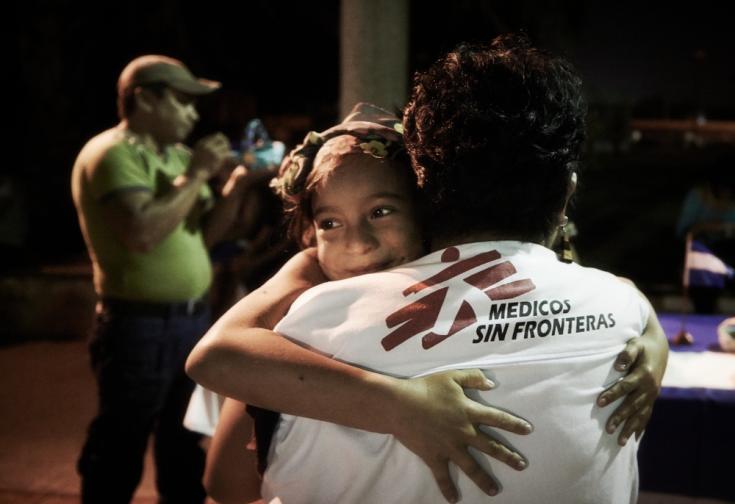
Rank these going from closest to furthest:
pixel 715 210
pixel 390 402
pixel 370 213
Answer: pixel 390 402 < pixel 370 213 < pixel 715 210

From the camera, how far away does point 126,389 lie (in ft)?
9.43

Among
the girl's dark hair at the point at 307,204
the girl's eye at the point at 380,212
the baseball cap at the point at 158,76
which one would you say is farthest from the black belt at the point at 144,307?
the girl's eye at the point at 380,212

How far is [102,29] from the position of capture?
12812 mm

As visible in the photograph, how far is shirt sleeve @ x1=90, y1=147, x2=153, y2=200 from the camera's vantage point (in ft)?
9.25

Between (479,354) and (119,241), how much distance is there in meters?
2.10

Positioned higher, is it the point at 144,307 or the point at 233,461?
the point at 233,461

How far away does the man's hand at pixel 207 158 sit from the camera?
3096mm

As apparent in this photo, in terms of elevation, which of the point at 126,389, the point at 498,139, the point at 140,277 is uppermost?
the point at 498,139

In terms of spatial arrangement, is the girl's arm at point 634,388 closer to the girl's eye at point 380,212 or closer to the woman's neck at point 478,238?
the woman's neck at point 478,238

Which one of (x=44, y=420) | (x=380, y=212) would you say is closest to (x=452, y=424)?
(x=380, y=212)

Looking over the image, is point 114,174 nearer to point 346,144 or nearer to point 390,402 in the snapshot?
point 346,144

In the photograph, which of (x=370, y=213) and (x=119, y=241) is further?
(x=119, y=241)

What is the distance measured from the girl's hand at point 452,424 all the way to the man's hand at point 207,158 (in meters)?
2.17

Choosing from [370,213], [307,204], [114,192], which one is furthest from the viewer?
[114,192]
